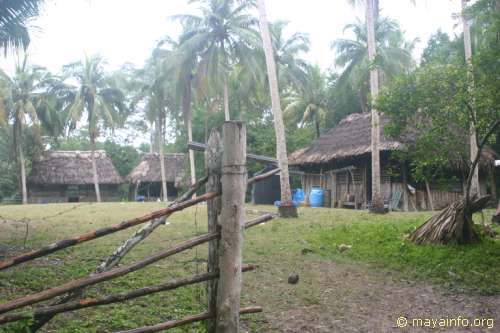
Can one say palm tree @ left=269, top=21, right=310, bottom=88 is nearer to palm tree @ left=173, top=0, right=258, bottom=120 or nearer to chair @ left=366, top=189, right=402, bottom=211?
palm tree @ left=173, top=0, right=258, bottom=120

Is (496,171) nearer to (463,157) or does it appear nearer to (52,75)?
(463,157)

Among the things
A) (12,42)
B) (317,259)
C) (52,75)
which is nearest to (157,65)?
(52,75)

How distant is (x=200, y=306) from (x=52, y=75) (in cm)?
2769

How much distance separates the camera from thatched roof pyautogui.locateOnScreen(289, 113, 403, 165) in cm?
1747

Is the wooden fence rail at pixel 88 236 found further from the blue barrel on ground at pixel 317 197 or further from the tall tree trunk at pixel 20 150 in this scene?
the tall tree trunk at pixel 20 150

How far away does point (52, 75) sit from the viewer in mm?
28297

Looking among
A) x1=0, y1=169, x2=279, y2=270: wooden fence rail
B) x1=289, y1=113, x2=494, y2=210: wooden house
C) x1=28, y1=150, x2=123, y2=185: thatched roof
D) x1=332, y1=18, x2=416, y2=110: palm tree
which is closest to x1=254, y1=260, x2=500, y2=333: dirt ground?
x1=0, y1=169, x2=279, y2=270: wooden fence rail

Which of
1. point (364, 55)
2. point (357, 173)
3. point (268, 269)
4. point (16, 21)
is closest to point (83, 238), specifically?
point (268, 269)

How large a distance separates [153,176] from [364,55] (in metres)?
16.9

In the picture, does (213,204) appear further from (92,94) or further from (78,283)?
(92,94)

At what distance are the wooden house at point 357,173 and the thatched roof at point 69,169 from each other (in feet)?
51.0

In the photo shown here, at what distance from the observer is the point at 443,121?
645 centimetres

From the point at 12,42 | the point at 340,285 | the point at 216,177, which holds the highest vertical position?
the point at 12,42

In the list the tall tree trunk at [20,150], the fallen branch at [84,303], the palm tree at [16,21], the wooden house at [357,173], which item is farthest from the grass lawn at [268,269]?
the tall tree trunk at [20,150]
